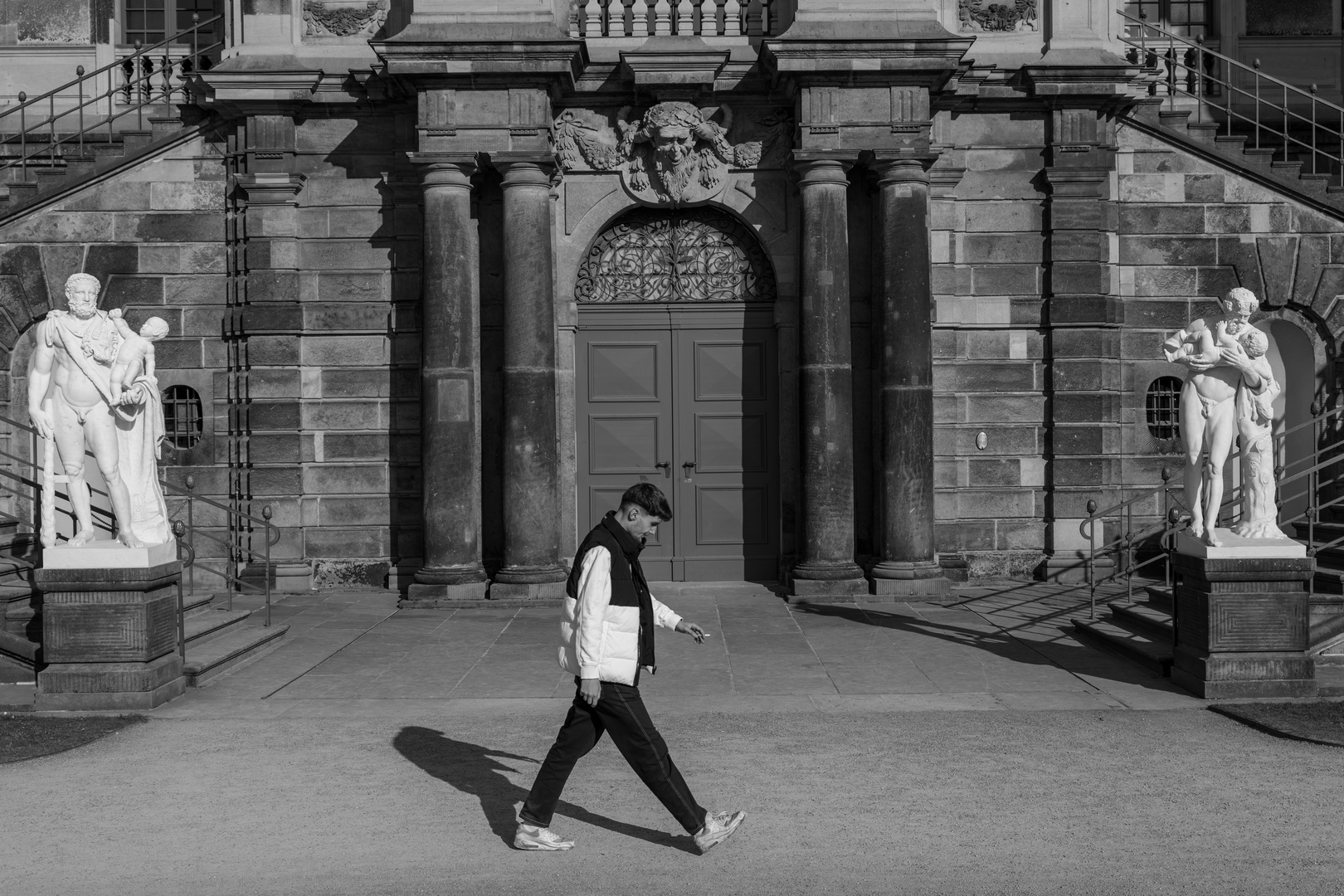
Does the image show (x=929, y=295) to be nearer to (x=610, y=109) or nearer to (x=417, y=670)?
(x=610, y=109)

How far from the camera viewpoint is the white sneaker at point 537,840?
625cm

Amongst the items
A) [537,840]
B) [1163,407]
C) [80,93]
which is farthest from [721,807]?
[80,93]

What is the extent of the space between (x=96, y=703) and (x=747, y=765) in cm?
484

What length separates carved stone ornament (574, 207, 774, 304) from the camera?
15672 millimetres

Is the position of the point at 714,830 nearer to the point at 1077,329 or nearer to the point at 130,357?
the point at 130,357

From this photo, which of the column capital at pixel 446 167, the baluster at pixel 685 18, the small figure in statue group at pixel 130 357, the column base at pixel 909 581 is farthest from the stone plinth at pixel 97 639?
the baluster at pixel 685 18

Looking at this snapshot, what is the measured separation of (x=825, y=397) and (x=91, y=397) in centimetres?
768

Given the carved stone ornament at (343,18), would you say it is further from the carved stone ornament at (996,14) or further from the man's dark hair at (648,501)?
the man's dark hair at (648,501)

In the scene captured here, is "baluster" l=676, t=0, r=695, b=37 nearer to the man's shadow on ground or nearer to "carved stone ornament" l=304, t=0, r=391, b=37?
"carved stone ornament" l=304, t=0, r=391, b=37

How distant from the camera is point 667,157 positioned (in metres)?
15.1

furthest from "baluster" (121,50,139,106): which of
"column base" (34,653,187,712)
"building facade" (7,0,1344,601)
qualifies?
"column base" (34,653,187,712)

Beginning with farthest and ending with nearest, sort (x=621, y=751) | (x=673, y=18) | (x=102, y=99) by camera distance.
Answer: (x=102, y=99) → (x=673, y=18) → (x=621, y=751)

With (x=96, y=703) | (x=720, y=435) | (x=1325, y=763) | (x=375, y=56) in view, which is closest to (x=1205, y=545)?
(x=1325, y=763)

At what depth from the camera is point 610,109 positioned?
1531cm
